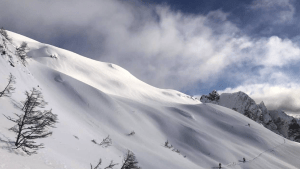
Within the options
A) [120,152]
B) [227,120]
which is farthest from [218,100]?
[120,152]

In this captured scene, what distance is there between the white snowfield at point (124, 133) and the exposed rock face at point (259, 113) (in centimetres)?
8362

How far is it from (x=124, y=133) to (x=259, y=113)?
12900cm

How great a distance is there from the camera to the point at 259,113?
11894 cm

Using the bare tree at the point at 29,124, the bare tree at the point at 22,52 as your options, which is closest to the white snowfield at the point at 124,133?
the bare tree at the point at 29,124

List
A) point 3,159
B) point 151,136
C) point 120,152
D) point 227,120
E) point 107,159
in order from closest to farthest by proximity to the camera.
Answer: point 3,159, point 107,159, point 120,152, point 151,136, point 227,120

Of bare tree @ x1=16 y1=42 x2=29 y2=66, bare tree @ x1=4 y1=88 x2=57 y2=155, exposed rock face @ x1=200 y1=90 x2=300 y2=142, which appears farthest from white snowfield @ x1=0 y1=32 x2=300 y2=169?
exposed rock face @ x1=200 y1=90 x2=300 y2=142

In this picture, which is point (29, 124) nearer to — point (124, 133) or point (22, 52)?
point (124, 133)

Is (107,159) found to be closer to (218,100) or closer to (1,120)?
(1,120)

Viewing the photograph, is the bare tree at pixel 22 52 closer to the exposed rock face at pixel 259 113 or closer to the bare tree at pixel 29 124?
the bare tree at pixel 29 124

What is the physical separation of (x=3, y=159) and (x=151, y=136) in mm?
20579

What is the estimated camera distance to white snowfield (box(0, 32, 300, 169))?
8742 mm

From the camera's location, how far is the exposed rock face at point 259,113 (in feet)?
372

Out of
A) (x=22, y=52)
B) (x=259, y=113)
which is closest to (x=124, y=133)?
(x=22, y=52)

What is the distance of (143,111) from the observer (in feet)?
100
